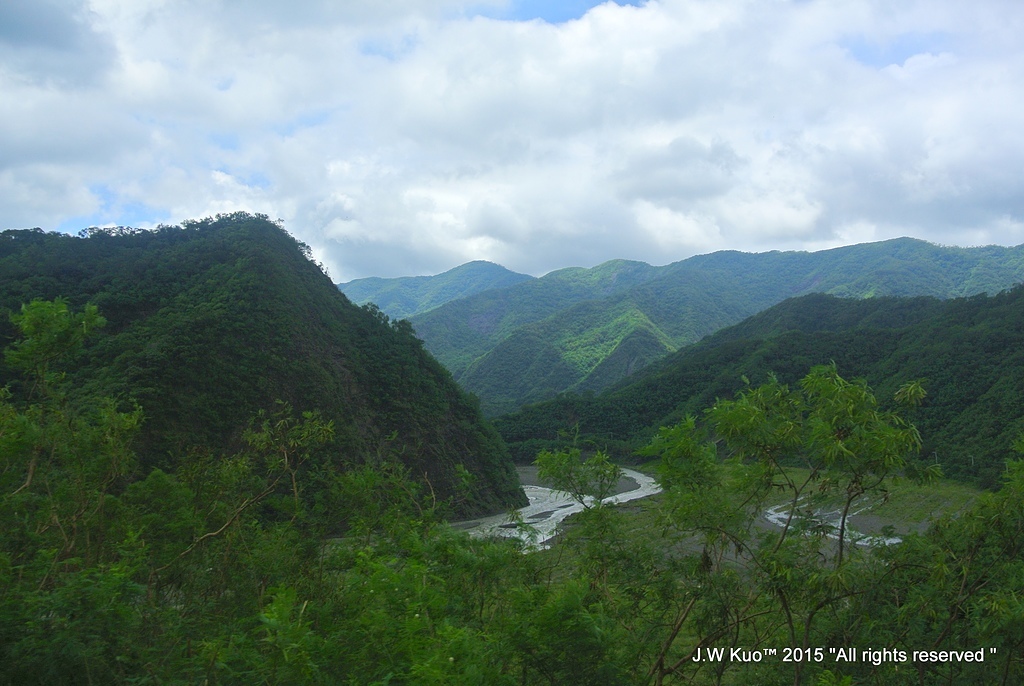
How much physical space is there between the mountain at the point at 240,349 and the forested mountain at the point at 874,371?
512 inches

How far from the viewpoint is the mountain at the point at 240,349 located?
3347 centimetres

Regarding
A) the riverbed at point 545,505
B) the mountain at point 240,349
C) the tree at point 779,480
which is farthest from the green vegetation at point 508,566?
the riverbed at point 545,505

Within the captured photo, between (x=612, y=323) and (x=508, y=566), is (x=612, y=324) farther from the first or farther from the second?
(x=508, y=566)

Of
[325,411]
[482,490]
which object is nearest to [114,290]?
[325,411]

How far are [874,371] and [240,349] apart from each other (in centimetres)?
5881

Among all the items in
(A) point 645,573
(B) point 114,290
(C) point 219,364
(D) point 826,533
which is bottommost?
(A) point 645,573

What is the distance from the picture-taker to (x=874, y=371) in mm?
62188

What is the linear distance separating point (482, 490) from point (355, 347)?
1538 centimetres

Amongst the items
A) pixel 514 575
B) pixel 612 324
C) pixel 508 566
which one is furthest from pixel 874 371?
pixel 612 324

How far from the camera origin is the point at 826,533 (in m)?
6.12

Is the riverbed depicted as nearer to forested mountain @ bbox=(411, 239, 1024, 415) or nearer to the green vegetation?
the green vegetation

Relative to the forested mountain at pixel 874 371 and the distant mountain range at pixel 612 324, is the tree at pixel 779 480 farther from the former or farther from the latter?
the distant mountain range at pixel 612 324

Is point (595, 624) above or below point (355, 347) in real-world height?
below

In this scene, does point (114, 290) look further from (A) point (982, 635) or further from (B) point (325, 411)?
(A) point (982, 635)
